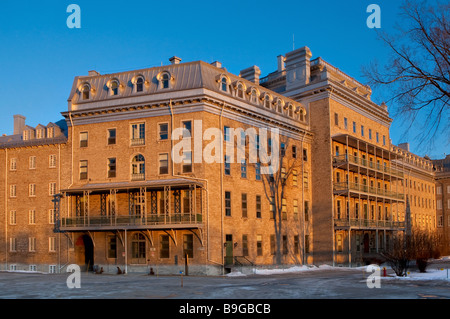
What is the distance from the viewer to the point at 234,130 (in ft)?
132

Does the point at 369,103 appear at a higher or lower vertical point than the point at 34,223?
higher

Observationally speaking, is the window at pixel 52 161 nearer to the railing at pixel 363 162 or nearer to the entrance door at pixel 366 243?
the railing at pixel 363 162

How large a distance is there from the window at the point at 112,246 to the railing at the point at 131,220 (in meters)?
1.67

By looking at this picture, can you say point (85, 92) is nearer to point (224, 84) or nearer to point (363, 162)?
point (224, 84)

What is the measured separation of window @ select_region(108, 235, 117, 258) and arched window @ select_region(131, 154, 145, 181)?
187 inches

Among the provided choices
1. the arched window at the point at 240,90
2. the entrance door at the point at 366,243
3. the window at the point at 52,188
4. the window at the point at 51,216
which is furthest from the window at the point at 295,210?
the window at the point at 52,188

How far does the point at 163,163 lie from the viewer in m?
38.1

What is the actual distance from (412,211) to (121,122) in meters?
51.0

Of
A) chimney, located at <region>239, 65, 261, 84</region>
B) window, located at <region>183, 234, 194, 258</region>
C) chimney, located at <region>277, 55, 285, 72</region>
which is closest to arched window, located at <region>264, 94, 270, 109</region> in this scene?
chimney, located at <region>239, 65, 261, 84</region>

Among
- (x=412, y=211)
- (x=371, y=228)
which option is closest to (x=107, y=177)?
(x=371, y=228)

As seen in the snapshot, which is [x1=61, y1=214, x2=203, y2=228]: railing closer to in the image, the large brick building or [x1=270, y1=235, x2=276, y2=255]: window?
the large brick building

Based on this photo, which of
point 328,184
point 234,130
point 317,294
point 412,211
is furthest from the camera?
point 412,211

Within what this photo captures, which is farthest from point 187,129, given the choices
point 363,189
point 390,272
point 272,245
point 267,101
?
point 363,189

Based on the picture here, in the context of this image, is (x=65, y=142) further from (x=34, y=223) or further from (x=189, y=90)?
(x=189, y=90)
